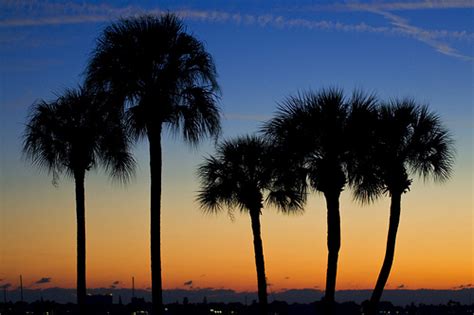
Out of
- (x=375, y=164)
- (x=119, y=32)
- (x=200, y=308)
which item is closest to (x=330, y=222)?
(x=375, y=164)

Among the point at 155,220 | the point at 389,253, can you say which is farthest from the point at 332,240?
the point at 155,220

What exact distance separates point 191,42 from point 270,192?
1436 cm

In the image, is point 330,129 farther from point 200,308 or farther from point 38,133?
point 200,308

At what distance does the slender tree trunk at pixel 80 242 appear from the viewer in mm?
36812

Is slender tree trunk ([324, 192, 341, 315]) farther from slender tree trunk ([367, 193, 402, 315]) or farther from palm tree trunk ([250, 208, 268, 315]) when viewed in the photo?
palm tree trunk ([250, 208, 268, 315])

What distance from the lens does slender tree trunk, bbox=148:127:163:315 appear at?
3047cm

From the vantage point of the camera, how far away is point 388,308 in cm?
14062

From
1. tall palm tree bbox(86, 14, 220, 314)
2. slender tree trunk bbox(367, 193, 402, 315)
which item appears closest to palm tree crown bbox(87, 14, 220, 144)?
tall palm tree bbox(86, 14, 220, 314)

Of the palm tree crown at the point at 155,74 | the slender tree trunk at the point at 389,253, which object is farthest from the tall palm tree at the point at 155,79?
the slender tree trunk at the point at 389,253

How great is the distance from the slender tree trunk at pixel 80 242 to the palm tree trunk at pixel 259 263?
998 centimetres

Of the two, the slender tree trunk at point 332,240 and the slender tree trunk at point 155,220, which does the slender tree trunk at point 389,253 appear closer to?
the slender tree trunk at point 332,240

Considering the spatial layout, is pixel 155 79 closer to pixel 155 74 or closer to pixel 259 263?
pixel 155 74

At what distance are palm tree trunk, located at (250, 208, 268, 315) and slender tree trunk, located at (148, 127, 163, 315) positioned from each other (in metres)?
14.1

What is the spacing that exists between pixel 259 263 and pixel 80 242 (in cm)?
1049
